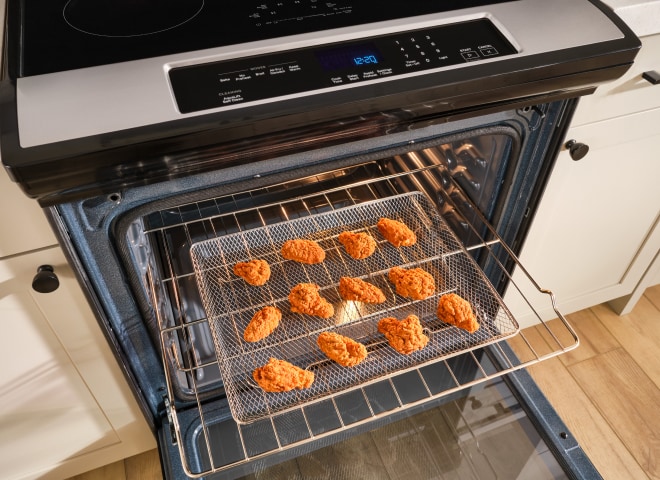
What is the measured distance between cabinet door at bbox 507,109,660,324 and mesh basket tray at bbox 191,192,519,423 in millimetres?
249

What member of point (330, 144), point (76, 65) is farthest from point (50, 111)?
point (330, 144)

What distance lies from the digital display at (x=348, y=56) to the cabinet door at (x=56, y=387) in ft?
1.51

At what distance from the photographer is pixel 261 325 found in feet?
3.23

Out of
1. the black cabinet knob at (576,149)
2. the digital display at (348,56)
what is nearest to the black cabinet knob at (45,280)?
the digital display at (348,56)

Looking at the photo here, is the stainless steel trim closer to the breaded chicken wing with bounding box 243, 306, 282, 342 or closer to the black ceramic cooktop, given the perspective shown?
the black ceramic cooktop

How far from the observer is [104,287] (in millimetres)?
877

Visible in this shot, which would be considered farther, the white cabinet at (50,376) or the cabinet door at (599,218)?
the cabinet door at (599,218)

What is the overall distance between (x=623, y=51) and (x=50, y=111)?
2.42ft

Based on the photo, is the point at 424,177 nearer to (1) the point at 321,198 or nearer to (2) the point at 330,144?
(1) the point at 321,198

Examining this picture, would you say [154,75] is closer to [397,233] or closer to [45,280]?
[45,280]

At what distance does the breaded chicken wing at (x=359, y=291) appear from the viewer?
3.36ft

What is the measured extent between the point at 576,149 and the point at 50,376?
3.35ft

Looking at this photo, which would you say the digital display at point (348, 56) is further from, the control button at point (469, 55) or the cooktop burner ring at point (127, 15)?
the cooktop burner ring at point (127, 15)

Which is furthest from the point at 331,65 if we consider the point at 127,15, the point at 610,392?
the point at 610,392
